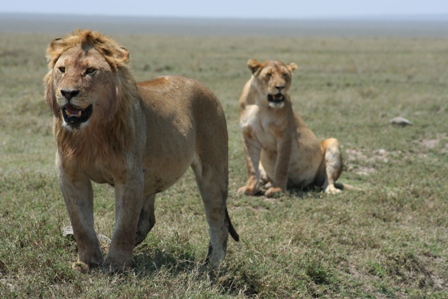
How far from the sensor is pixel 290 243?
5.71 meters

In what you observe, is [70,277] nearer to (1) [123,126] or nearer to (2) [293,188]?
(1) [123,126]

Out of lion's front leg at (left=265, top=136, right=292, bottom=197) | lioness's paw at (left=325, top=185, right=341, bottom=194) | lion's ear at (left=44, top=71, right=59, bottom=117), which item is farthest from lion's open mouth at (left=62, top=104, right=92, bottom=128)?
lioness's paw at (left=325, top=185, right=341, bottom=194)

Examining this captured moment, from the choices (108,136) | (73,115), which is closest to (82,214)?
(108,136)

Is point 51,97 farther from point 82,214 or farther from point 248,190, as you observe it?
point 248,190

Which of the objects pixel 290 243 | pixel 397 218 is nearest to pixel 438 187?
pixel 397 218

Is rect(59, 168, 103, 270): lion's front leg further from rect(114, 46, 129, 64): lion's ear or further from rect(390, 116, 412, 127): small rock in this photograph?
rect(390, 116, 412, 127): small rock

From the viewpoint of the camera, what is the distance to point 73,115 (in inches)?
145

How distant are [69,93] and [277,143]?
4669 millimetres

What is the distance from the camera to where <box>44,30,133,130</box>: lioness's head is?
369 centimetres

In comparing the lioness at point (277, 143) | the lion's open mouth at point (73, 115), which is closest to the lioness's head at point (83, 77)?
the lion's open mouth at point (73, 115)

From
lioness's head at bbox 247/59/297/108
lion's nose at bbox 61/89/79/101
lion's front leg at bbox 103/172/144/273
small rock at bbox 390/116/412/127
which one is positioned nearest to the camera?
lion's nose at bbox 61/89/79/101

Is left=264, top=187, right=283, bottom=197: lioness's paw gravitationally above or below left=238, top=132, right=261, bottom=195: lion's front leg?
below

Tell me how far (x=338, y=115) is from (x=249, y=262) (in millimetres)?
9084

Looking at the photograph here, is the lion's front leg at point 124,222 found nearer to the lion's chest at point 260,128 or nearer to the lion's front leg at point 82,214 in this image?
the lion's front leg at point 82,214
